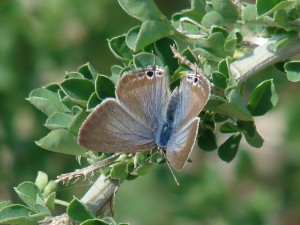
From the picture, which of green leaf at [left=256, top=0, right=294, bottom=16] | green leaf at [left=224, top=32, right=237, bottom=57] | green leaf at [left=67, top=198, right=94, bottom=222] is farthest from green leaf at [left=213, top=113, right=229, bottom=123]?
green leaf at [left=67, top=198, right=94, bottom=222]

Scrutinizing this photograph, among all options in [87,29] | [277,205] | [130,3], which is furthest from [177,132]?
[87,29]

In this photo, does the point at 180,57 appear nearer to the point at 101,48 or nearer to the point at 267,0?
the point at 267,0

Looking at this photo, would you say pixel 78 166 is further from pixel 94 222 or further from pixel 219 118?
pixel 94 222

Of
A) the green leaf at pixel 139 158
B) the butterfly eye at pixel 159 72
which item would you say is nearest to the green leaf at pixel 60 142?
the green leaf at pixel 139 158

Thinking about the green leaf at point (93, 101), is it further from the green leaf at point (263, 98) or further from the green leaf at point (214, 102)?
the green leaf at point (263, 98)

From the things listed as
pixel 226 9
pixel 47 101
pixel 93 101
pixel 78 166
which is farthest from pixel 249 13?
pixel 78 166

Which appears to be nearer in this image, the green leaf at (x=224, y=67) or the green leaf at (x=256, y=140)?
the green leaf at (x=224, y=67)
